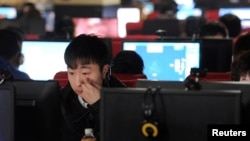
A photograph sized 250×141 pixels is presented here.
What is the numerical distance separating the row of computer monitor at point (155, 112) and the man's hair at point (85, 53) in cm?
61

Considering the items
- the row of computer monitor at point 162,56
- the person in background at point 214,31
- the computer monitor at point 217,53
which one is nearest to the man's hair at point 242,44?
the row of computer monitor at point 162,56

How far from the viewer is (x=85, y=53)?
3.45 m

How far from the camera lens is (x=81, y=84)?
3.32 m

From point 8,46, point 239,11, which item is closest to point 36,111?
point 8,46

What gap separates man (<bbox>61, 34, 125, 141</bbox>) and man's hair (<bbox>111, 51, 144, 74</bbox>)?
151 centimetres

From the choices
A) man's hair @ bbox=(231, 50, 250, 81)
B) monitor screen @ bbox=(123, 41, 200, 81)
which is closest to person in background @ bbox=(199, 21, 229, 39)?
monitor screen @ bbox=(123, 41, 200, 81)

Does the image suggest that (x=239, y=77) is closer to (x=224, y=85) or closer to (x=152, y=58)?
(x=224, y=85)

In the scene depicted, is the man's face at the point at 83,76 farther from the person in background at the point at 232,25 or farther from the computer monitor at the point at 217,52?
the person in background at the point at 232,25

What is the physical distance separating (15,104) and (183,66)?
4.18m

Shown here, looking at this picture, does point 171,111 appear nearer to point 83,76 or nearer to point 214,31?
point 83,76

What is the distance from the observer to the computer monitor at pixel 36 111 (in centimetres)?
283

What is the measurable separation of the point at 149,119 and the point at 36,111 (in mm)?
493

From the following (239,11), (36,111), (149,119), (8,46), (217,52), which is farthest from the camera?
(239,11)

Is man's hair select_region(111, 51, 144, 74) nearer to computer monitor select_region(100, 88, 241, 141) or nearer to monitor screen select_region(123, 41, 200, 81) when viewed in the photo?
monitor screen select_region(123, 41, 200, 81)
